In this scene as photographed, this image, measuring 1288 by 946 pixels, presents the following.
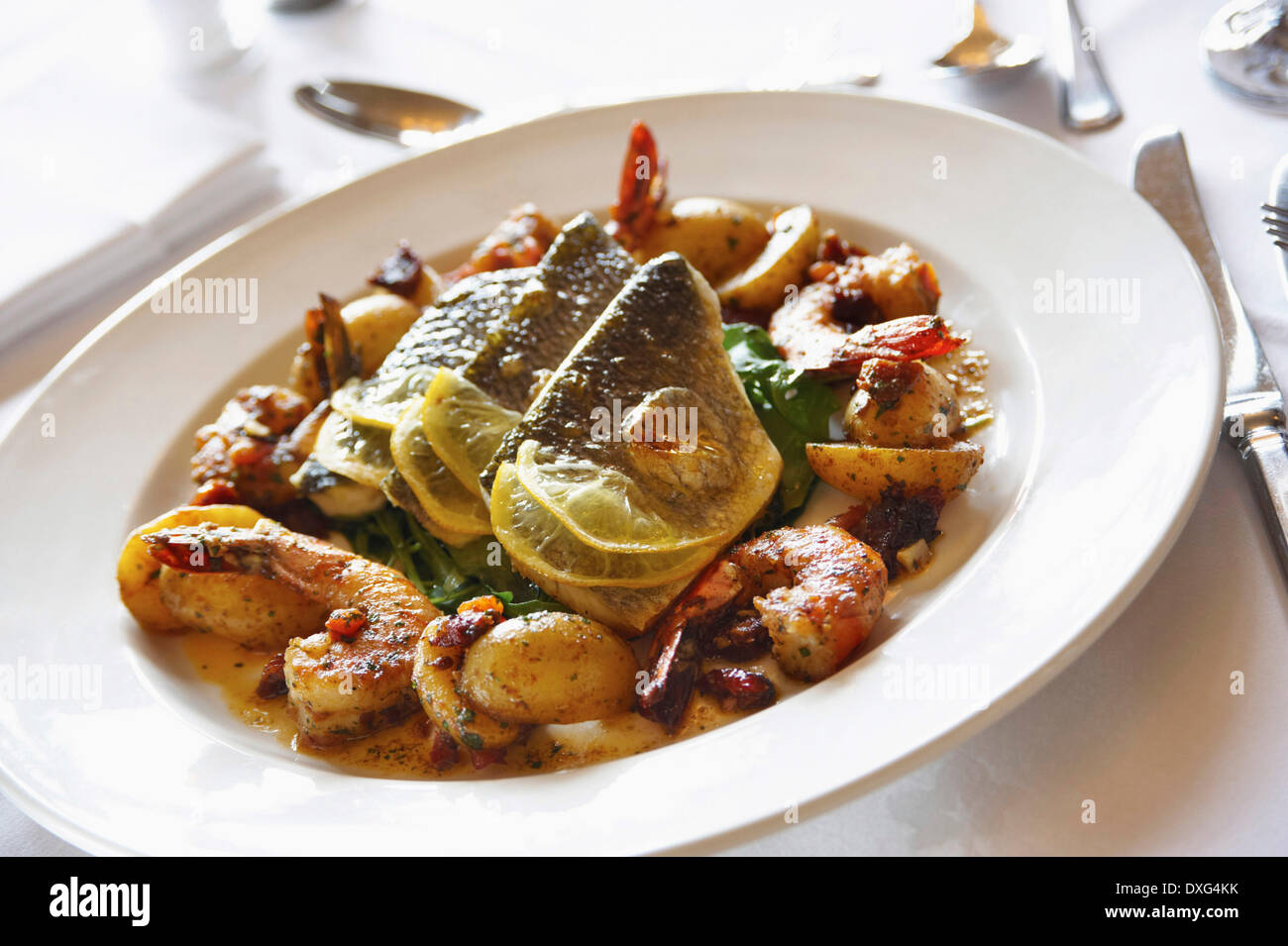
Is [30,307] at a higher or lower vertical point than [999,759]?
higher

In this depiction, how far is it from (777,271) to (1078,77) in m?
1.60

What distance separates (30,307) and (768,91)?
3.11 meters

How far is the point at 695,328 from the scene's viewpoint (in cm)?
304

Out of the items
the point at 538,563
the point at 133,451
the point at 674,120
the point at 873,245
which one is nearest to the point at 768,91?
the point at 674,120

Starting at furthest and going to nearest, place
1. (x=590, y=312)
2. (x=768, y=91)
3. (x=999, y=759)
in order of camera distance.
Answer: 1. (x=768, y=91)
2. (x=590, y=312)
3. (x=999, y=759)

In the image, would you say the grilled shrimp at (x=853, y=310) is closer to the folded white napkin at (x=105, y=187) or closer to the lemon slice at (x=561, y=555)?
the lemon slice at (x=561, y=555)

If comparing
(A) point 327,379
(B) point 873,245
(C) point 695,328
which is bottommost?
(A) point 327,379

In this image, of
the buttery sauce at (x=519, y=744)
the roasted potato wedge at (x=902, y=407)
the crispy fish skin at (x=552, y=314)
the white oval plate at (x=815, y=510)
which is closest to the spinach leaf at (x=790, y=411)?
the white oval plate at (x=815, y=510)

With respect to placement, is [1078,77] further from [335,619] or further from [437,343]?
[335,619]

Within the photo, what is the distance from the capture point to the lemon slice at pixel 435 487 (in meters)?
2.95

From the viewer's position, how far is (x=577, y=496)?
2615 millimetres

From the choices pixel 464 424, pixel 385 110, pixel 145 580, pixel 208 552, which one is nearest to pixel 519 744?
pixel 464 424
